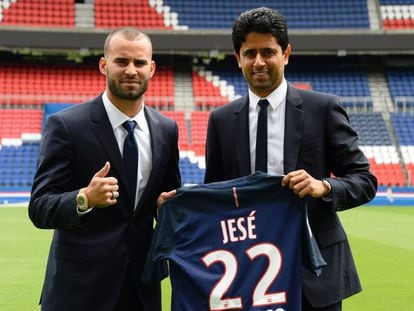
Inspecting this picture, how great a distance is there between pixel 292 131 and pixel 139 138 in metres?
0.76

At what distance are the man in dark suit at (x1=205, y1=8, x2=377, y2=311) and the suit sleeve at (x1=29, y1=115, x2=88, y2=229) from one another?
0.76 meters

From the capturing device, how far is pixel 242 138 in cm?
279

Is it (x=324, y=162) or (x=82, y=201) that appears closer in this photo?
(x=82, y=201)

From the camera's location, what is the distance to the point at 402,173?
70.8 ft

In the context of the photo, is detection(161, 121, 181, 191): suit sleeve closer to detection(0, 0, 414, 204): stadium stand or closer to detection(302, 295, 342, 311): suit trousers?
detection(302, 295, 342, 311): suit trousers

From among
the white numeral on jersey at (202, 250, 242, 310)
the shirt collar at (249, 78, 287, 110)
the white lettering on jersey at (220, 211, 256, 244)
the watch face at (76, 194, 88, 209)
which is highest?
the shirt collar at (249, 78, 287, 110)

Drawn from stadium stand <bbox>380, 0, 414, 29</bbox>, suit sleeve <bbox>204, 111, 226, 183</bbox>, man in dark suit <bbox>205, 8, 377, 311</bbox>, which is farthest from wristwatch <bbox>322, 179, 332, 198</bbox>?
stadium stand <bbox>380, 0, 414, 29</bbox>

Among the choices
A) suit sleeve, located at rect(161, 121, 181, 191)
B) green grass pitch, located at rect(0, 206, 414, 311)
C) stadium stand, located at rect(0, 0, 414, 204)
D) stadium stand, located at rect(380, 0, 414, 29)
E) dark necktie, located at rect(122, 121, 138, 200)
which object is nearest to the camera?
dark necktie, located at rect(122, 121, 138, 200)

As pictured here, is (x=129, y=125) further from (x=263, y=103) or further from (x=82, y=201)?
(x=263, y=103)

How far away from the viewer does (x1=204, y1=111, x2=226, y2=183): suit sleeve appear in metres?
2.95

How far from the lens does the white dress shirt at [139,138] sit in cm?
290

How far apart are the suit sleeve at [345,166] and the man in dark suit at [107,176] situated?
86 cm

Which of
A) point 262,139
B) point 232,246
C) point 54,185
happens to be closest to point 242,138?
point 262,139

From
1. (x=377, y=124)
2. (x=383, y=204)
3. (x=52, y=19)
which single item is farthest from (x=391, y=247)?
(x=52, y=19)
